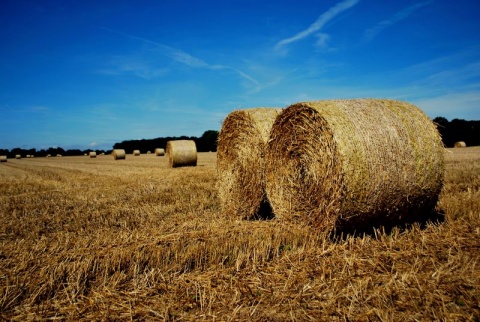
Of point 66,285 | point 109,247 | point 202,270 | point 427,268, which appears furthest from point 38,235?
point 427,268

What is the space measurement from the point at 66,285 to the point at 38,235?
2405mm

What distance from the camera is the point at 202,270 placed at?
13.8 ft

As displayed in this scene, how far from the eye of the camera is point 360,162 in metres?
4.75

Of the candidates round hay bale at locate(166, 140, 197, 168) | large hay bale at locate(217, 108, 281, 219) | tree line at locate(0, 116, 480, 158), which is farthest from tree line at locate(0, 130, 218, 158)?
large hay bale at locate(217, 108, 281, 219)

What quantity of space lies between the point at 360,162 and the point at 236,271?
2.24m

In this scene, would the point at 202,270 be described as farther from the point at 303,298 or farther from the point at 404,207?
the point at 404,207

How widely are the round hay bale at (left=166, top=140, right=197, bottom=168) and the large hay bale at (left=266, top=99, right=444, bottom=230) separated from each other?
13085mm

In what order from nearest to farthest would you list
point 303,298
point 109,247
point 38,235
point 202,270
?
point 303,298, point 202,270, point 109,247, point 38,235

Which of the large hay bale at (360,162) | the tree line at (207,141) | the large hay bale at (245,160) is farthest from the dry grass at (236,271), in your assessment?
the tree line at (207,141)

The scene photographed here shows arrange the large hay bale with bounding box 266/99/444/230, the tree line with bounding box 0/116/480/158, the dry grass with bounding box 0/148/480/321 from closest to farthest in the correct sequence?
the dry grass with bounding box 0/148/480/321, the large hay bale with bounding box 266/99/444/230, the tree line with bounding box 0/116/480/158

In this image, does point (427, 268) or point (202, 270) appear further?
point (202, 270)

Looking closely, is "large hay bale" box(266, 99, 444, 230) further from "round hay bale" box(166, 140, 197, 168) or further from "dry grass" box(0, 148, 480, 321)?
"round hay bale" box(166, 140, 197, 168)

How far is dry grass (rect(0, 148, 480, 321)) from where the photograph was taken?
10.2ft

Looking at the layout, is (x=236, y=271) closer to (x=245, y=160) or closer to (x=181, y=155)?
(x=245, y=160)
